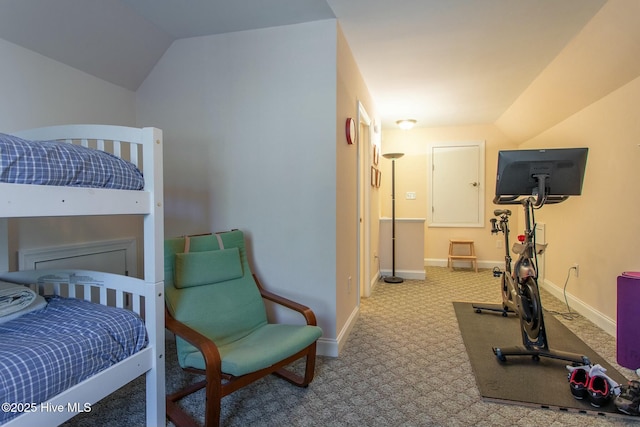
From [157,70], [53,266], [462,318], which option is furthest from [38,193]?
[462,318]

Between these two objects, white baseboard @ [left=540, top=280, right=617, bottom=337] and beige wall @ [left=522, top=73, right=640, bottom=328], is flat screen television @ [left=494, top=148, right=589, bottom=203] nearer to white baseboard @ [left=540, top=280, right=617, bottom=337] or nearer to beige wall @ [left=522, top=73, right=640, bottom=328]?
beige wall @ [left=522, top=73, right=640, bottom=328]

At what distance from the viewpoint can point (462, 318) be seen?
3045 mm

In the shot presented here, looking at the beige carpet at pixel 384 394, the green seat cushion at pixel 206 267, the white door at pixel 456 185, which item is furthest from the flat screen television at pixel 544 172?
the white door at pixel 456 185

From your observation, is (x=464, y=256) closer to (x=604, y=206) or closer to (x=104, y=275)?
(x=604, y=206)

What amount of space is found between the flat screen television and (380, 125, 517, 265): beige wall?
340 cm

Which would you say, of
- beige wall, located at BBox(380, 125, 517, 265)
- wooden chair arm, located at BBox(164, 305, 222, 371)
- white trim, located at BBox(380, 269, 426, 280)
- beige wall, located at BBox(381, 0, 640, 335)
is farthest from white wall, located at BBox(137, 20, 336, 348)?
beige wall, located at BBox(380, 125, 517, 265)

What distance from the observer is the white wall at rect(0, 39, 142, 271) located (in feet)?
6.33

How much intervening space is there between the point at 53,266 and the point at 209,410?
1493 millimetres

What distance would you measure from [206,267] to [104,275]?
A: 1.78 ft

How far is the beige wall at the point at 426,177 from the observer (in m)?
5.36

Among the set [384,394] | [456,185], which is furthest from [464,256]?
[384,394]

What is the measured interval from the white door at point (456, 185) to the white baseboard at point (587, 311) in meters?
1.76

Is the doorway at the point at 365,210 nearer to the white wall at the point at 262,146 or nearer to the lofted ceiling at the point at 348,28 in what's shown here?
the lofted ceiling at the point at 348,28

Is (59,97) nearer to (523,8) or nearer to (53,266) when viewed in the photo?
(53,266)
